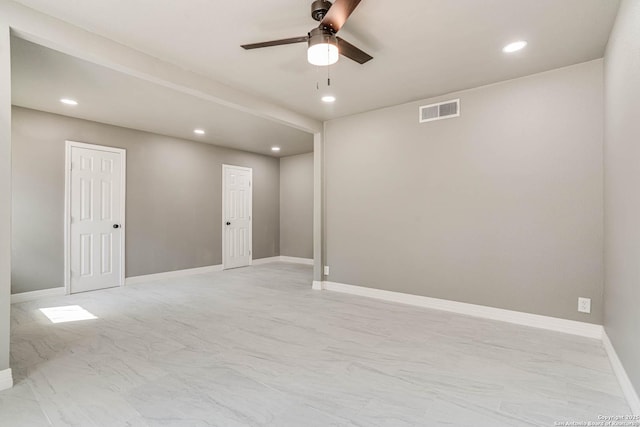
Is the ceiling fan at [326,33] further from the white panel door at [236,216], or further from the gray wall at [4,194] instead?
the white panel door at [236,216]

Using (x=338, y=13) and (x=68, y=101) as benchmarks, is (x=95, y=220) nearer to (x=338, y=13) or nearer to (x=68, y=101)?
(x=68, y=101)

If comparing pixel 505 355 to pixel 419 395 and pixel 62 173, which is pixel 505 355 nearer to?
pixel 419 395

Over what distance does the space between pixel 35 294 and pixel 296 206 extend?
516 cm

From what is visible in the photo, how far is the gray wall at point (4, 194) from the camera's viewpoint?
217 centimetres

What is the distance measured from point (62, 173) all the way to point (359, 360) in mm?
5096

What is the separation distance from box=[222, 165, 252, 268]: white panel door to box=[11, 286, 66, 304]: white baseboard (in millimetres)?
2882

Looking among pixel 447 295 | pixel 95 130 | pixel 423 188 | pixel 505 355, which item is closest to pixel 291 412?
pixel 505 355

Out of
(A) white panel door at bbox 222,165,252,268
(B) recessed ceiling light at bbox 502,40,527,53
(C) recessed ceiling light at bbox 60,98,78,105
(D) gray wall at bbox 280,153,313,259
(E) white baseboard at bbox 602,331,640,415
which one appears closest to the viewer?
(E) white baseboard at bbox 602,331,640,415

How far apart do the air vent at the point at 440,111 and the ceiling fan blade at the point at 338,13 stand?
2.44 metres

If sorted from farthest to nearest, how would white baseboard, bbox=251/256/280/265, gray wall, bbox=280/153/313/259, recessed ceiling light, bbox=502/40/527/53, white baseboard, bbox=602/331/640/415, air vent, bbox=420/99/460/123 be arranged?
gray wall, bbox=280/153/313/259 → white baseboard, bbox=251/256/280/265 → air vent, bbox=420/99/460/123 → recessed ceiling light, bbox=502/40/527/53 → white baseboard, bbox=602/331/640/415

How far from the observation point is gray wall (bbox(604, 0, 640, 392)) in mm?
1923

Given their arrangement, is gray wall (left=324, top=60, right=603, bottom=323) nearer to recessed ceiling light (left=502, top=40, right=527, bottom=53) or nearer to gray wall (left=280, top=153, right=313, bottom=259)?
recessed ceiling light (left=502, top=40, right=527, bottom=53)

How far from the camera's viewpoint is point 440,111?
161 inches

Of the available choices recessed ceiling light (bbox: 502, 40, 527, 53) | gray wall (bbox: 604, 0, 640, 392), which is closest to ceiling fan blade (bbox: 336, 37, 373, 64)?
recessed ceiling light (bbox: 502, 40, 527, 53)
